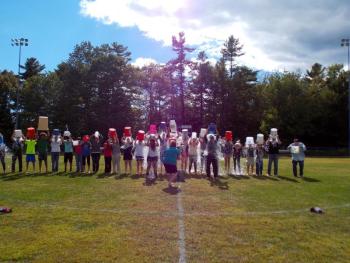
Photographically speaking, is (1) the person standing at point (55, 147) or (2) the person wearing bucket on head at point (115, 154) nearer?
(2) the person wearing bucket on head at point (115, 154)

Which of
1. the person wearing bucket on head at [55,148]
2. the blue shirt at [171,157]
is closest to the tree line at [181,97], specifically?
the person wearing bucket on head at [55,148]

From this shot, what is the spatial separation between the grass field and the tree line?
4743 centimetres

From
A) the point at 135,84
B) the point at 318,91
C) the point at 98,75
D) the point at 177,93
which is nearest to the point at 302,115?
the point at 318,91

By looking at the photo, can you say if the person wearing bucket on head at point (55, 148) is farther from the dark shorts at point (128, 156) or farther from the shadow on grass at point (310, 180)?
the shadow on grass at point (310, 180)

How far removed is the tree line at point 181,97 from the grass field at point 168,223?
156 feet

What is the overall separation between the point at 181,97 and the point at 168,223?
204 feet

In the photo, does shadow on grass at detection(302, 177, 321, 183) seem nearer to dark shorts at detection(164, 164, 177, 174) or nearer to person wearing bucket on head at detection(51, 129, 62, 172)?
dark shorts at detection(164, 164, 177, 174)

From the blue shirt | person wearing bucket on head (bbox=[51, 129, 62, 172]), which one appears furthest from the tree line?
the blue shirt

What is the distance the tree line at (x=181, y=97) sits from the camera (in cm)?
6406

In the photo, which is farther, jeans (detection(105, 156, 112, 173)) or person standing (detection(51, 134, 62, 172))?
person standing (detection(51, 134, 62, 172))

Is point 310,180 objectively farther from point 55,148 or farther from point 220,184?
point 55,148

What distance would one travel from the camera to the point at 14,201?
12836 millimetres

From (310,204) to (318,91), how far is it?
6201 centimetres

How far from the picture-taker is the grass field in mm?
8180
